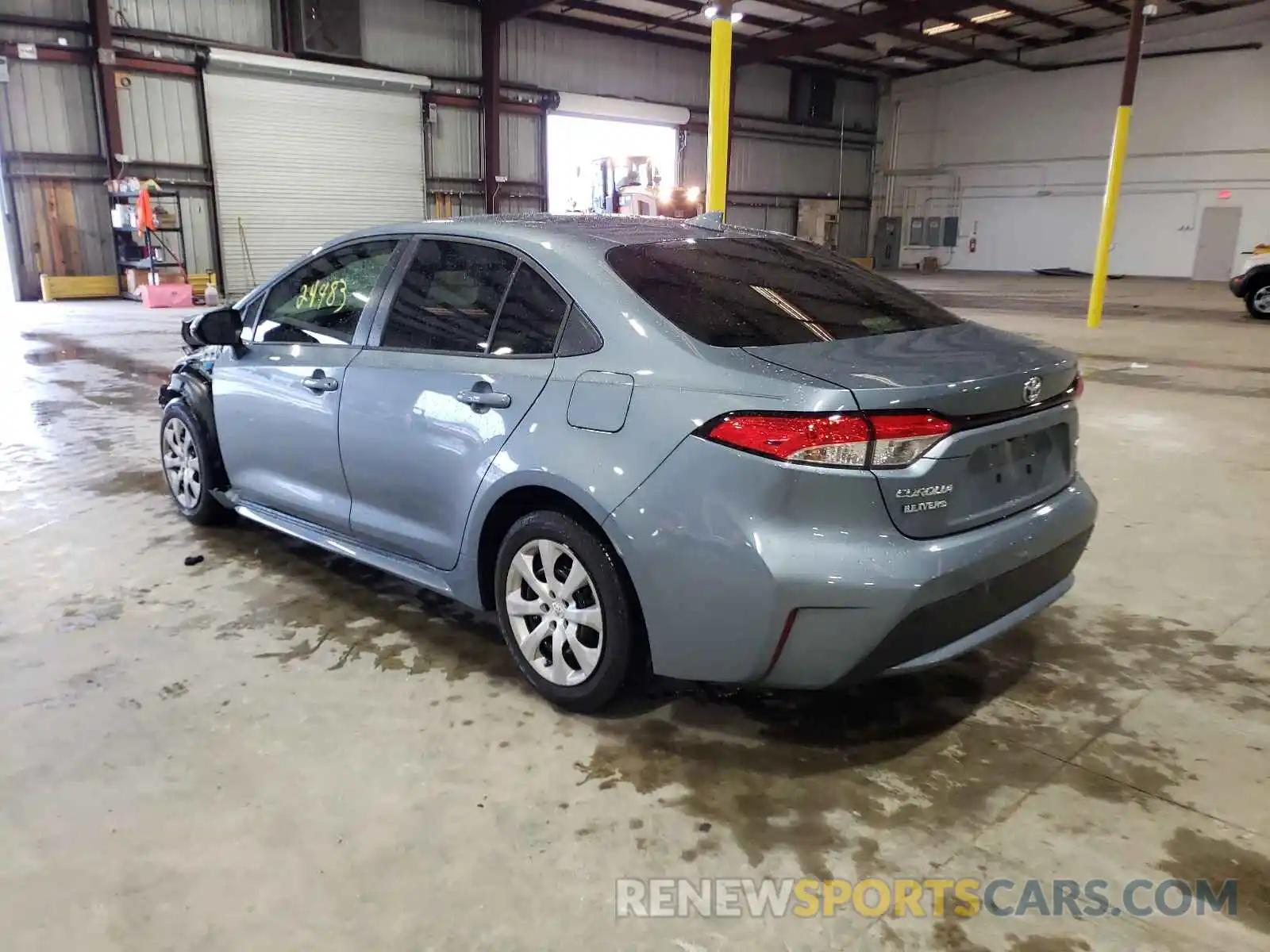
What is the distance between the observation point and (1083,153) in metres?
27.3

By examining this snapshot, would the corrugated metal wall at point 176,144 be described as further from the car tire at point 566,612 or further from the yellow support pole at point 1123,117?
the car tire at point 566,612

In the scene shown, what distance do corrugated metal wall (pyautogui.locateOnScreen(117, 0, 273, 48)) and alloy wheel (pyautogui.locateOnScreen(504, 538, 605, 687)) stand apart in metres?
17.8

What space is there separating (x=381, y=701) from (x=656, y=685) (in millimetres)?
829

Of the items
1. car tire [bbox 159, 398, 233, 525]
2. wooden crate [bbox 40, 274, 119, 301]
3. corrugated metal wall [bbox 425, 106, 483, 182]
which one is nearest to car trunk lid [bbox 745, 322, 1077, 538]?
car tire [bbox 159, 398, 233, 525]

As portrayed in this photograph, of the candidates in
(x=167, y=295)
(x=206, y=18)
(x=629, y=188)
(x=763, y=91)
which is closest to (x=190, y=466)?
(x=167, y=295)

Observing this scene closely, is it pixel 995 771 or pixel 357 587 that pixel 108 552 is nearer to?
pixel 357 587

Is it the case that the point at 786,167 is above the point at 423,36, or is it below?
below

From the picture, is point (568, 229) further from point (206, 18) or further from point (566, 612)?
point (206, 18)

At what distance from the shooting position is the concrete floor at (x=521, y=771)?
5.99 ft

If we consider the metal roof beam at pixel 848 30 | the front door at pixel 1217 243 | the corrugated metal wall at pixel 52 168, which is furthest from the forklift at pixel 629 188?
the front door at pixel 1217 243

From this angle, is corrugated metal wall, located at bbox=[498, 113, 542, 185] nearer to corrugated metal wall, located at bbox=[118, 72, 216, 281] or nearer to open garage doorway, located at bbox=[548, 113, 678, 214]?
open garage doorway, located at bbox=[548, 113, 678, 214]

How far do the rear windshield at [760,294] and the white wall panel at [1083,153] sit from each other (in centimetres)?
2766

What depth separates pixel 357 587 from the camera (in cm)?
355

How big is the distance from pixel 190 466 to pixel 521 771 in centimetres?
272
